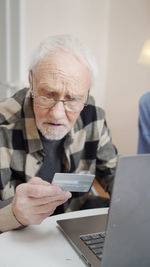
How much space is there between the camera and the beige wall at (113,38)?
2.62m

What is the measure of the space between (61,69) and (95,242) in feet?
2.00

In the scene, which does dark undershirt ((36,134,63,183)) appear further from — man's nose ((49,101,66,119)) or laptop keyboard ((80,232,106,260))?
laptop keyboard ((80,232,106,260))

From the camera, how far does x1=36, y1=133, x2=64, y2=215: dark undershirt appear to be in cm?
115

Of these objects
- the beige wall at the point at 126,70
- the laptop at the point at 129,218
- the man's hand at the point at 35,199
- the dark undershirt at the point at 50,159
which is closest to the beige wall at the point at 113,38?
the beige wall at the point at 126,70

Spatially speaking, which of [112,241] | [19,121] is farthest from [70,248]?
[19,121]

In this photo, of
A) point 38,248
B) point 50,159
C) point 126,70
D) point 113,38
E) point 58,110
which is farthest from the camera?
point 113,38

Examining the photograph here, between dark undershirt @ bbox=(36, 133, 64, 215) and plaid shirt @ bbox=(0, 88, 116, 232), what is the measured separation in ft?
0.07

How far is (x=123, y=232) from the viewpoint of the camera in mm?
481

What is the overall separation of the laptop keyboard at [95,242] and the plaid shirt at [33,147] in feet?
1.32

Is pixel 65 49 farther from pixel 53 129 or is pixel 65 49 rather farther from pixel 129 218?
pixel 129 218

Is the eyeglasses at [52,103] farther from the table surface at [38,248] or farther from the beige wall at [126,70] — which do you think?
the beige wall at [126,70]

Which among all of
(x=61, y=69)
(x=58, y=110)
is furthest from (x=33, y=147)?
(x=61, y=69)

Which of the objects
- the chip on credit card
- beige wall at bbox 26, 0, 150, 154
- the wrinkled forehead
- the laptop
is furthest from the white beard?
beige wall at bbox 26, 0, 150, 154

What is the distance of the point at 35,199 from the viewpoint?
0.74 m
